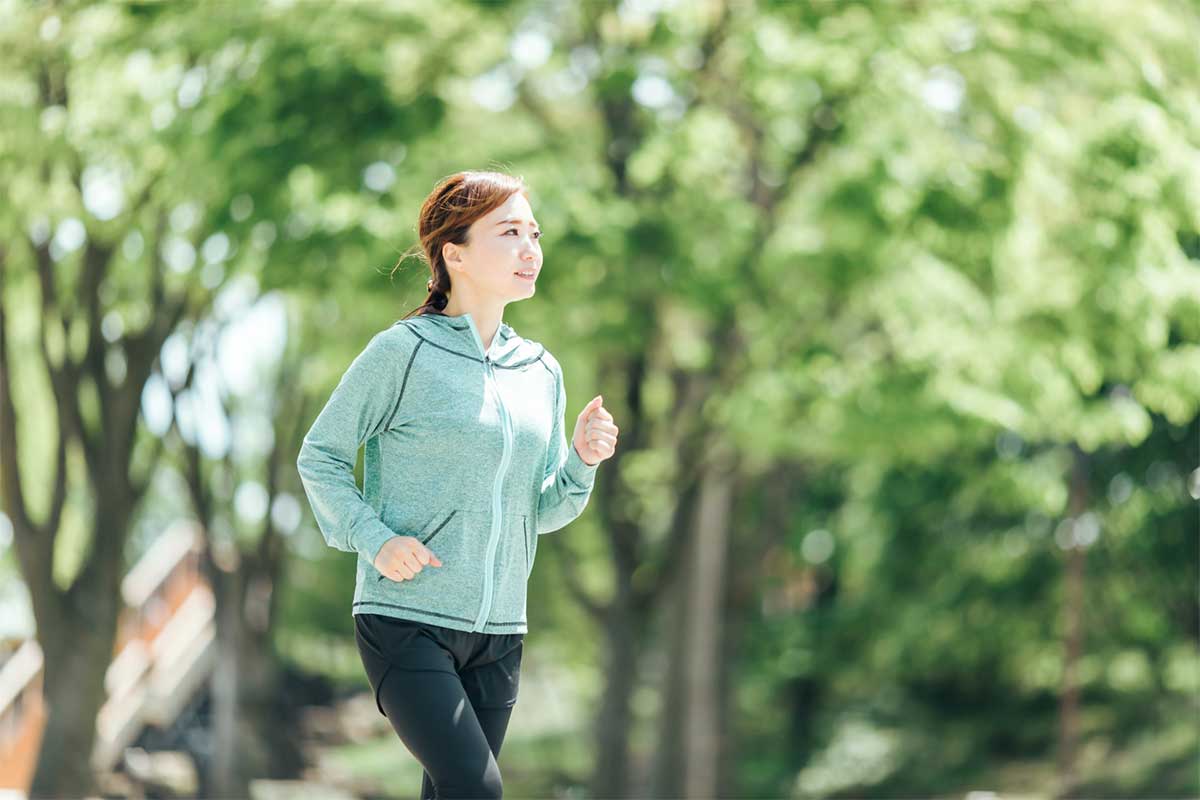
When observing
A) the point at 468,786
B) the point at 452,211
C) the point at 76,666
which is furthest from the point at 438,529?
the point at 76,666

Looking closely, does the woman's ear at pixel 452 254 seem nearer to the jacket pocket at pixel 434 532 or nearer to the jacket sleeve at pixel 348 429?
the jacket sleeve at pixel 348 429

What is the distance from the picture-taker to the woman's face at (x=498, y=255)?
3484 millimetres

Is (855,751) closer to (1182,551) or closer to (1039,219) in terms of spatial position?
(1182,551)

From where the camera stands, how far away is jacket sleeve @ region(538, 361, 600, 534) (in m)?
3.50

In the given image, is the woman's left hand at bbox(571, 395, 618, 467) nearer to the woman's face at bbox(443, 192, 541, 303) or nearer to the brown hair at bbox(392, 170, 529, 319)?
the woman's face at bbox(443, 192, 541, 303)

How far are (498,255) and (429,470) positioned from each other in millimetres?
495

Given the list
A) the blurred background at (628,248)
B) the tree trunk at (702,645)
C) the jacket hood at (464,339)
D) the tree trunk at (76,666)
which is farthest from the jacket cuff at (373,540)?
the tree trunk at (702,645)

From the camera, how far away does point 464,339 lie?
11.4ft

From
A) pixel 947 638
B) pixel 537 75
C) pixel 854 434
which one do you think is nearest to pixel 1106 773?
pixel 947 638

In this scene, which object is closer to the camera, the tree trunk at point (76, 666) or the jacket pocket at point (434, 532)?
the jacket pocket at point (434, 532)

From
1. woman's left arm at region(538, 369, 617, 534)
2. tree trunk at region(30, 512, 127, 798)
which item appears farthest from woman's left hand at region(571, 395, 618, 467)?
tree trunk at region(30, 512, 127, 798)

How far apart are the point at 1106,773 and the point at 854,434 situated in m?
12.8

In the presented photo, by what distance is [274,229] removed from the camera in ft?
34.5

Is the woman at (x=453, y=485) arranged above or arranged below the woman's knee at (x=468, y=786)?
above
